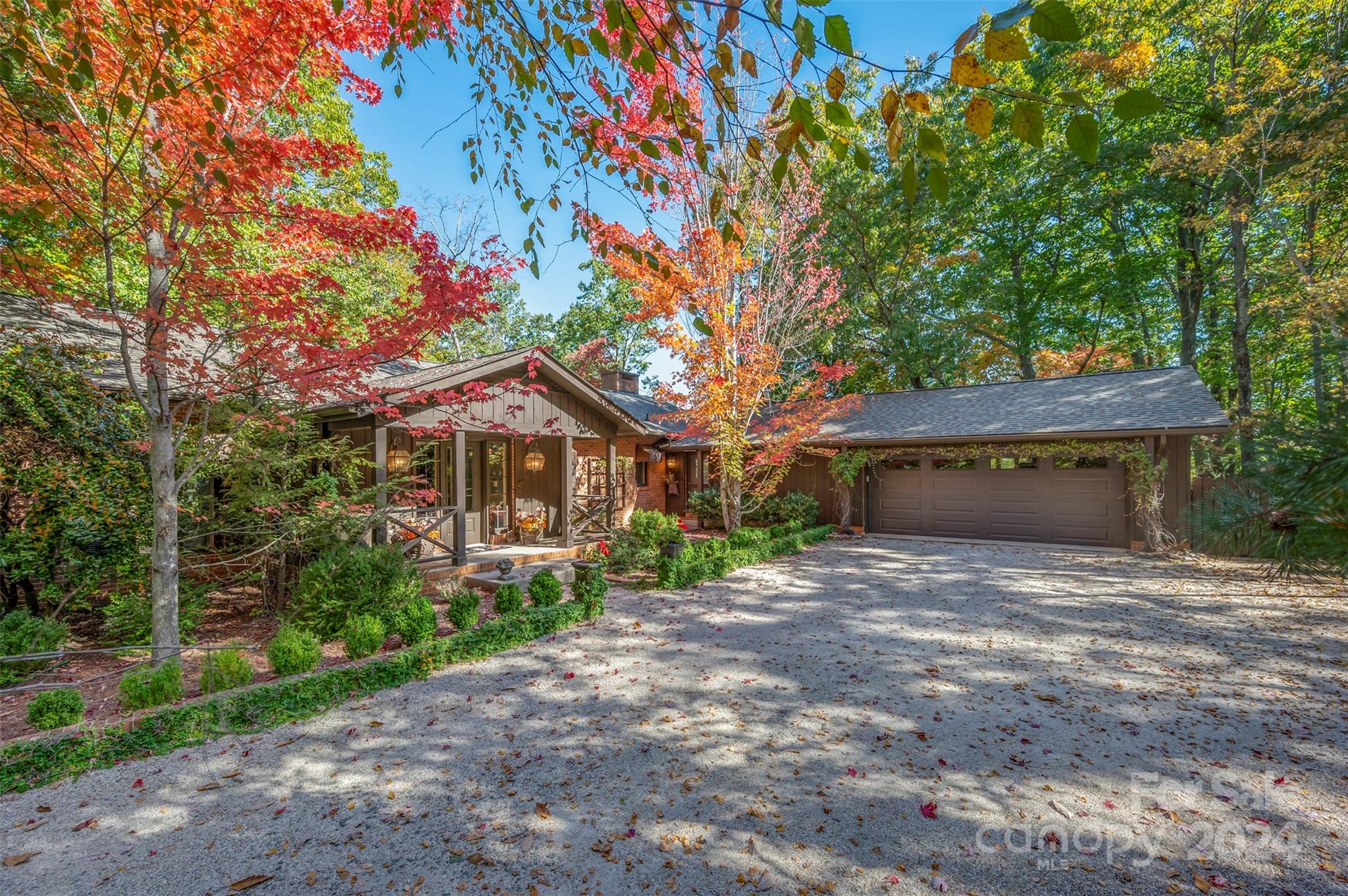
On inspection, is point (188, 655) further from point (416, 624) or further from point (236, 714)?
point (416, 624)

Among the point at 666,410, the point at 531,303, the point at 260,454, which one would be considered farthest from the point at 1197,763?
the point at 531,303

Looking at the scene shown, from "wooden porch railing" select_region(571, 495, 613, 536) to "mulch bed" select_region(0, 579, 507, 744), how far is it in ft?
12.7

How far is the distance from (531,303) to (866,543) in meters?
21.6

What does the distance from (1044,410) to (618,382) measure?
12474 mm

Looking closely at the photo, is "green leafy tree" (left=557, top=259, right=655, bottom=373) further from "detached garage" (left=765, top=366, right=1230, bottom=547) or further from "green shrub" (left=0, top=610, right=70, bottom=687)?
"green shrub" (left=0, top=610, right=70, bottom=687)

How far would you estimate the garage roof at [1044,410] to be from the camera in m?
11.0

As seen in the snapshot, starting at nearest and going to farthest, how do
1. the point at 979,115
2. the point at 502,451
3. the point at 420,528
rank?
1. the point at 979,115
2. the point at 420,528
3. the point at 502,451

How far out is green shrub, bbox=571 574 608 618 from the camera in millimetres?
6938

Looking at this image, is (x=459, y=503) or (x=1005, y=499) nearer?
(x=459, y=503)

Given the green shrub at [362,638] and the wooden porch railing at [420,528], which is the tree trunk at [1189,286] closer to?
the wooden porch railing at [420,528]

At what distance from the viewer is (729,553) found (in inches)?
388

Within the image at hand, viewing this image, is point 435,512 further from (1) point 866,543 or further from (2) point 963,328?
(2) point 963,328

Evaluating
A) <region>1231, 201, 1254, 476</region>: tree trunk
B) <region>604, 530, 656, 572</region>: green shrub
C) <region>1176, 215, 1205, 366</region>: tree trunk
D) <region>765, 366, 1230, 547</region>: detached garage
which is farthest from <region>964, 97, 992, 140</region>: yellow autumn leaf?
<region>1176, 215, 1205, 366</region>: tree trunk

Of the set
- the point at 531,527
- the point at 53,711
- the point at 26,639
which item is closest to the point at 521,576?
the point at 531,527
